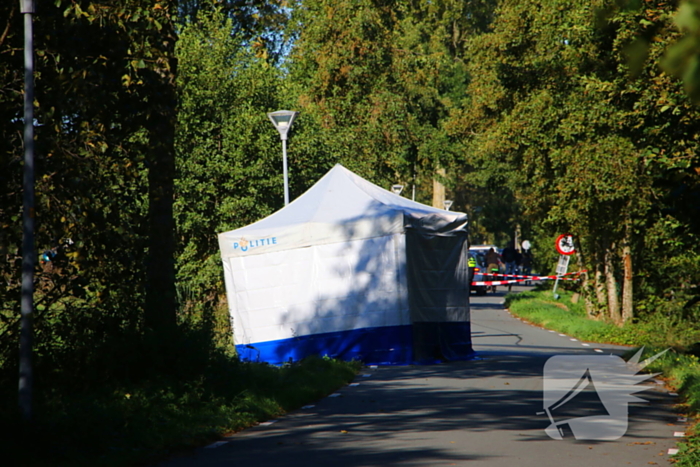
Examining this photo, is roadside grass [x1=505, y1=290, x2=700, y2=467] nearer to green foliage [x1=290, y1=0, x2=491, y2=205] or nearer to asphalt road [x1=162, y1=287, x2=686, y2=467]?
asphalt road [x1=162, y1=287, x2=686, y2=467]

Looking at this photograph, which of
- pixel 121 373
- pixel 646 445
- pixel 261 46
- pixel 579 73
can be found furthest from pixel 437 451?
pixel 579 73

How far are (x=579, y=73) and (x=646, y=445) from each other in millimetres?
14969

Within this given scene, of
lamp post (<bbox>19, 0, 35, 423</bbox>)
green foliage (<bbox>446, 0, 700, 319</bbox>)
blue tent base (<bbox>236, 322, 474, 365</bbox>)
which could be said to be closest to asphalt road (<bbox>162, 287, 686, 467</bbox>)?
lamp post (<bbox>19, 0, 35, 423</bbox>)

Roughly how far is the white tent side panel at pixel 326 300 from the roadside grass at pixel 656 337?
4.41 m

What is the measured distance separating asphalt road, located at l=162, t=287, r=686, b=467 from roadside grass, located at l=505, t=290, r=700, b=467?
0.26 m

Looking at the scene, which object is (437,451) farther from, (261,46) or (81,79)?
(261,46)

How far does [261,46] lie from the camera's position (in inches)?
547

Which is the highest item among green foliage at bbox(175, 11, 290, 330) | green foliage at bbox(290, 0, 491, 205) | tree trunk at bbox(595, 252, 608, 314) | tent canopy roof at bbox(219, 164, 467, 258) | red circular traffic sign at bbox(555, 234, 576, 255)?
green foliage at bbox(290, 0, 491, 205)

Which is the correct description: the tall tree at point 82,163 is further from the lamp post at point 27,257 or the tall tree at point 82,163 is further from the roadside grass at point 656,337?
the roadside grass at point 656,337

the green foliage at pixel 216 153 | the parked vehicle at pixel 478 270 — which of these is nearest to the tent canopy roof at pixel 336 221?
the green foliage at pixel 216 153

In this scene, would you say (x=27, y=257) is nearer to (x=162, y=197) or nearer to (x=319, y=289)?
(x=162, y=197)

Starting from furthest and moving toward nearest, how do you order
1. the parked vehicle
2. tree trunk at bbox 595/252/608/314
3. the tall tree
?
the parked vehicle < tree trunk at bbox 595/252/608/314 < the tall tree

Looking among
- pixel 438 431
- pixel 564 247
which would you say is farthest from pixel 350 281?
pixel 564 247

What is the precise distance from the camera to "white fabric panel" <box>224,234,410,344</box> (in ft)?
52.3
